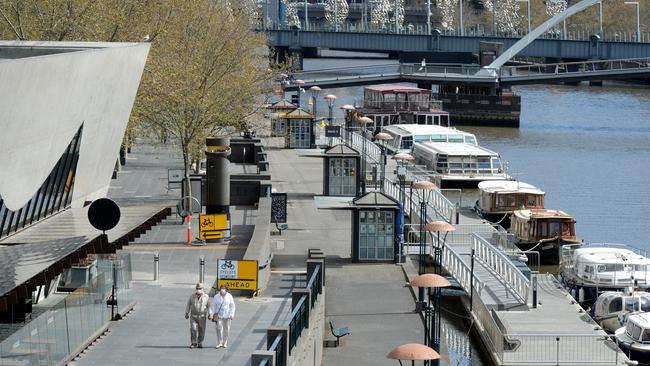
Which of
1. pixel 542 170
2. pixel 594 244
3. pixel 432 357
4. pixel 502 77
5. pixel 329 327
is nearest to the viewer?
pixel 432 357

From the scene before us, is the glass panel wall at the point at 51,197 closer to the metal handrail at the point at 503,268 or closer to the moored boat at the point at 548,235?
the metal handrail at the point at 503,268

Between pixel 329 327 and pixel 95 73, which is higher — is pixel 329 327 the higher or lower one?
the lower one

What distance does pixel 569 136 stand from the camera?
316ft

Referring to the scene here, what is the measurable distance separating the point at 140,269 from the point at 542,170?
47127mm

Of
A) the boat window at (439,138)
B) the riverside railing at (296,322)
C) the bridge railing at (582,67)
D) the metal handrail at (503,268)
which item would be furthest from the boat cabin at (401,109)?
the riverside railing at (296,322)

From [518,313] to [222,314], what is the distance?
13.4 meters

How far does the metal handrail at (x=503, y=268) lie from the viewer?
3819 cm

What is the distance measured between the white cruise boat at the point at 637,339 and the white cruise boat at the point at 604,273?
5.37m

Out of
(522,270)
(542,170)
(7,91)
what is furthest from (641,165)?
(7,91)

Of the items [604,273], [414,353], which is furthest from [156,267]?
[604,273]

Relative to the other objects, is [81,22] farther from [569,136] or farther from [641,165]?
[569,136]

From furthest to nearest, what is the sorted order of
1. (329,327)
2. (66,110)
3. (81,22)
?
1. (81,22)
2. (329,327)
3. (66,110)

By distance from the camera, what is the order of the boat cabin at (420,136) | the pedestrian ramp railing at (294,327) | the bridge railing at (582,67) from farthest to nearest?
the bridge railing at (582,67) → the boat cabin at (420,136) → the pedestrian ramp railing at (294,327)

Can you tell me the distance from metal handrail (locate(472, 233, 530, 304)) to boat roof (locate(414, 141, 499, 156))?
27179mm
